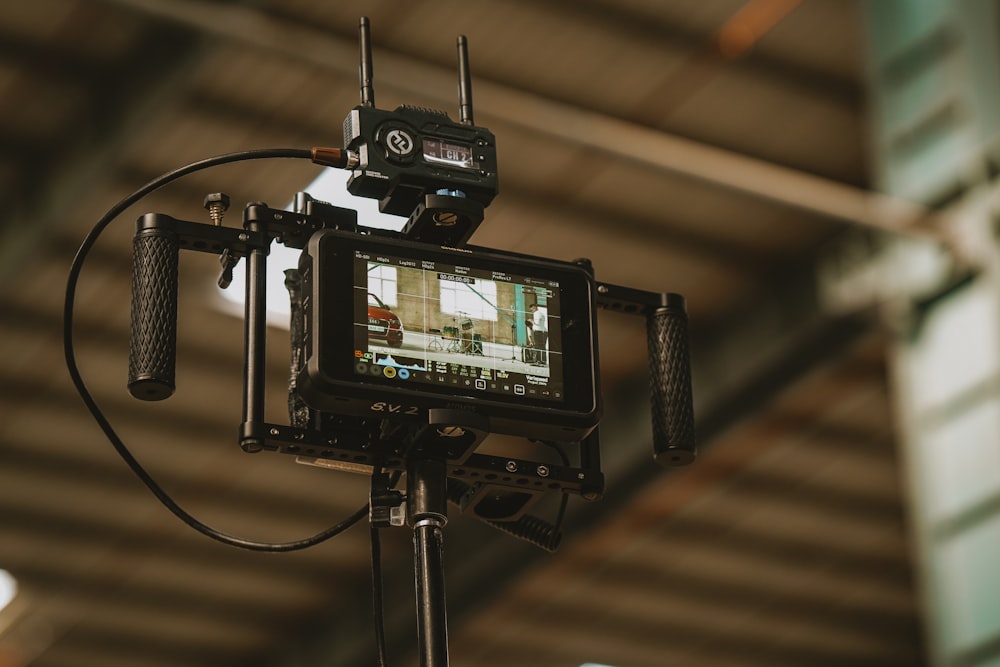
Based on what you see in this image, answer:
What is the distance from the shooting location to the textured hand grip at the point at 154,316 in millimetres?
3105

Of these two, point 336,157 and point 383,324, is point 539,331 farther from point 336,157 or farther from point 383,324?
point 336,157

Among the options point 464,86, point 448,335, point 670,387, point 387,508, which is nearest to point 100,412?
point 387,508

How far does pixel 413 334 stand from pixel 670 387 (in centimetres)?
70

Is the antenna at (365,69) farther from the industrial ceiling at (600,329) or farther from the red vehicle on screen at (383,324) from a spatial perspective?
the industrial ceiling at (600,329)

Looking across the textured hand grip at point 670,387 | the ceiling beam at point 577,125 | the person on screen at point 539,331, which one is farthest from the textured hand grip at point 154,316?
the ceiling beam at point 577,125

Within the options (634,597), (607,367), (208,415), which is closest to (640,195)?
(607,367)

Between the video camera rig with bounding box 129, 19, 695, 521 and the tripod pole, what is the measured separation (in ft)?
0.13

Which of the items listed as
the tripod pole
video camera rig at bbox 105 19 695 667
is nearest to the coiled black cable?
video camera rig at bbox 105 19 695 667

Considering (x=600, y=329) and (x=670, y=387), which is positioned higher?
(x=600, y=329)

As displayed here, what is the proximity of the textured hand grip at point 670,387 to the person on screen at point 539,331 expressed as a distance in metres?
0.39

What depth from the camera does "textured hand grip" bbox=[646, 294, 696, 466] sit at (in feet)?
11.5

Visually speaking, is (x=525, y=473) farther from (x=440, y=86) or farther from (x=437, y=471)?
(x=440, y=86)

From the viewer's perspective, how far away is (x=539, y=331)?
3248 millimetres

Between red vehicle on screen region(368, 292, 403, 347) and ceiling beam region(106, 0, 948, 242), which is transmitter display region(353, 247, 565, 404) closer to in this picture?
red vehicle on screen region(368, 292, 403, 347)
